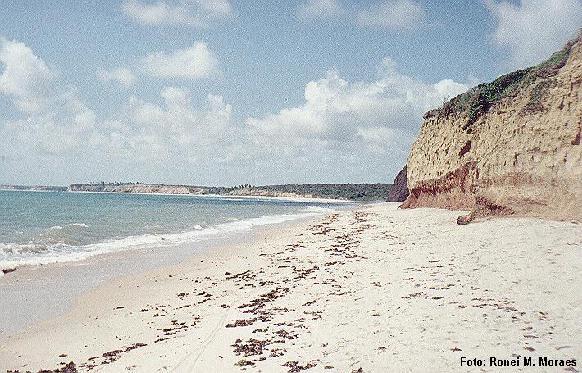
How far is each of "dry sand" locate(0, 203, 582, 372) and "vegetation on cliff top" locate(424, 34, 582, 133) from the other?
8.03 metres

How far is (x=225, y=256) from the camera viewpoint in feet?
69.0

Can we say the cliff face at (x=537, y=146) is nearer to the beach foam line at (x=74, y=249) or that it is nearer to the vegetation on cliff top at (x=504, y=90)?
the vegetation on cliff top at (x=504, y=90)

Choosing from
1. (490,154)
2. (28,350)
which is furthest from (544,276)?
(490,154)

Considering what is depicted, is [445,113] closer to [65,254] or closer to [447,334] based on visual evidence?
[65,254]

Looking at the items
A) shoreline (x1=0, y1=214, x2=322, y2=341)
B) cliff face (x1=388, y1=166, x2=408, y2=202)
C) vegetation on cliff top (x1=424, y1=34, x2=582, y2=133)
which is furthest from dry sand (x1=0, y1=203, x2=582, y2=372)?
cliff face (x1=388, y1=166, x2=408, y2=202)

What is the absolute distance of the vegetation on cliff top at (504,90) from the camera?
20.9 m

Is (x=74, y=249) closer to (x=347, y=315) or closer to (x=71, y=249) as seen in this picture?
(x=71, y=249)

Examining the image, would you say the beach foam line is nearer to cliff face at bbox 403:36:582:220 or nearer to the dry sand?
the dry sand

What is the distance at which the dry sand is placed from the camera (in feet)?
22.5

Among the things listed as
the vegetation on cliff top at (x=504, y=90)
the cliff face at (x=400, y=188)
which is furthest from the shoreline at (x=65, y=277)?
the cliff face at (x=400, y=188)

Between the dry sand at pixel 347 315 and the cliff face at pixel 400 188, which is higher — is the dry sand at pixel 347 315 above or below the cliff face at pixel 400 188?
below

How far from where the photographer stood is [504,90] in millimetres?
27609

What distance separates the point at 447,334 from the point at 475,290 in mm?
2697

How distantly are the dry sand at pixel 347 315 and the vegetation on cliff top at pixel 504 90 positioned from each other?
316 inches
